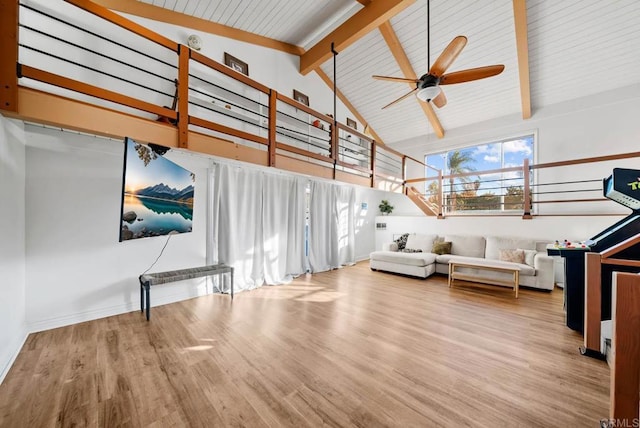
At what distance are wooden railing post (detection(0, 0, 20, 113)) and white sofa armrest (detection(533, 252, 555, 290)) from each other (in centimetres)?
674

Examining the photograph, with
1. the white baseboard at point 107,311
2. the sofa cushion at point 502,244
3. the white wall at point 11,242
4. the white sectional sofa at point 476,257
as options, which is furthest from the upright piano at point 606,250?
the white wall at point 11,242

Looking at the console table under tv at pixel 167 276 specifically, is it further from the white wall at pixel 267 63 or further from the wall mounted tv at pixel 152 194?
the white wall at pixel 267 63

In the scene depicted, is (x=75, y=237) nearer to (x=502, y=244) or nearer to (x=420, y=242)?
(x=420, y=242)

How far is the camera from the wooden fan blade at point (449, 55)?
8.96ft

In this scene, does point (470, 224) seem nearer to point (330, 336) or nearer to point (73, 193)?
point (330, 336)

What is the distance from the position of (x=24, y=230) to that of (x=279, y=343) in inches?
117

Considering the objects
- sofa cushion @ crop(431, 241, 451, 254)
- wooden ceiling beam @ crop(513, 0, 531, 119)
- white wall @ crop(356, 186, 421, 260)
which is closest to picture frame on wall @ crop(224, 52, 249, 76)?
white wall @ crop(356, 186, 421, 260)

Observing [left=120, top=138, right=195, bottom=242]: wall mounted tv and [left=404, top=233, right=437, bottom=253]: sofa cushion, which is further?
[left=404, top=233, right=437, bottom=253]: sofa cushion

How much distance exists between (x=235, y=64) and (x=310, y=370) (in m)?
4.63

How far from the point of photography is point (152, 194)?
279 cm

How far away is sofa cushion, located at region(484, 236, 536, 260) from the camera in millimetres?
4936

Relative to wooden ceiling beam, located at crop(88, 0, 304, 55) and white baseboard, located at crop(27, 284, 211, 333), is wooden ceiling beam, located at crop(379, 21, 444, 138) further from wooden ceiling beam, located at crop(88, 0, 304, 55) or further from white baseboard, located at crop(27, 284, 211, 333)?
white baseboard, located at crop(27, 284, 211, 333)

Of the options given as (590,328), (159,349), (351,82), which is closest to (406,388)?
(590,328)

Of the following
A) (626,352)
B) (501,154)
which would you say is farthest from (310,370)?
(501,154)
